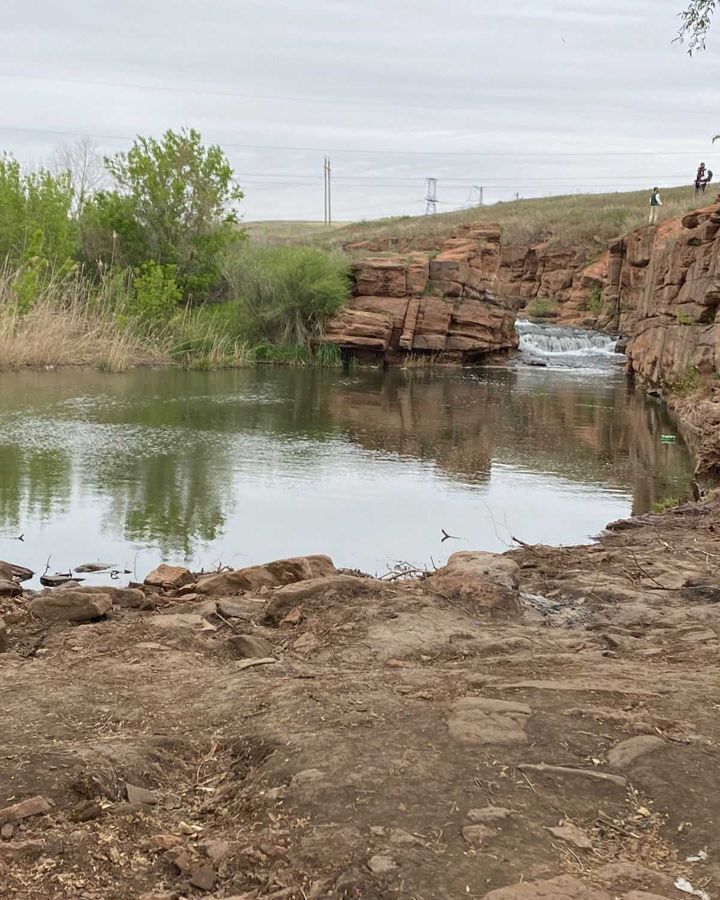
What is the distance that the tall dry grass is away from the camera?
20.8m

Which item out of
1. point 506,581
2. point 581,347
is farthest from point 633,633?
point 581,347

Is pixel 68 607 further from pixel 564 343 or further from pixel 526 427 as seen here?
pixel 564 343

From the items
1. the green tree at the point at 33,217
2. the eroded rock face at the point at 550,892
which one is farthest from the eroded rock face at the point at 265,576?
the green tree at the point at 33,217

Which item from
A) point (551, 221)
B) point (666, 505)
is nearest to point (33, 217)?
point (666, 505)

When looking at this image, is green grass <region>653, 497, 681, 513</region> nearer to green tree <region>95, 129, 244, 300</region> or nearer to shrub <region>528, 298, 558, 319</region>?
green tree <region>95, 129, 244, 300</region>

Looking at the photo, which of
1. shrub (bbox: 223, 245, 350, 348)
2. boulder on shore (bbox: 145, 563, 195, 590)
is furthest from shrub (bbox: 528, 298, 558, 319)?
boulder on shore (bbox: 145, 563, 195, 590)

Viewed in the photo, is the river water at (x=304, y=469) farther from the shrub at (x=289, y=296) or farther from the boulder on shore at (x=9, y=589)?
the shrub at (x=289, y=296)

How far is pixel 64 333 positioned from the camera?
22.2 m

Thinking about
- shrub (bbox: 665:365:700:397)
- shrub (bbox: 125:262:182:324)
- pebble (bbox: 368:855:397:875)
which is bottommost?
pebble (bbox: 368:855:397:875)

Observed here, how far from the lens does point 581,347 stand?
109 feet

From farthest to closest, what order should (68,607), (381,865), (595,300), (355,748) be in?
1. (595,300)
2. (68,607)
3. (355,748)
4. (381,865)

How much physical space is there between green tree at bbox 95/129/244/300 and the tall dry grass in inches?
147

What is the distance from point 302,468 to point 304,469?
0.07 m

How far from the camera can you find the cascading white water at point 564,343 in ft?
105
